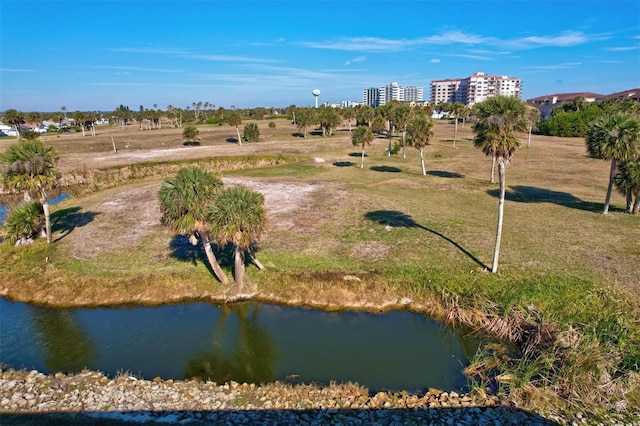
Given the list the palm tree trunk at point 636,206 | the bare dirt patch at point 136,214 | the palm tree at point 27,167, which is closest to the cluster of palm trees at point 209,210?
the bare dirt patch at point 136,214

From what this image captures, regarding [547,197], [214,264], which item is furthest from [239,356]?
[547,197]

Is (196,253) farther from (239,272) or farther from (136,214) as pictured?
(136,214)

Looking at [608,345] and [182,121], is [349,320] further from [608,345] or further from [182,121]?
[182,121]

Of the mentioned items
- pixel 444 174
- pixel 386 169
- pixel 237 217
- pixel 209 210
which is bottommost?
pixel 444 174

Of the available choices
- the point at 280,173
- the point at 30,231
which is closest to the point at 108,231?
the point at 30,231

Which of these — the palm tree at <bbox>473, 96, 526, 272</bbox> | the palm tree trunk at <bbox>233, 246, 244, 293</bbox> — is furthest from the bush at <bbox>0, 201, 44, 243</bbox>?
the palm tree at <bbox>473, 96, 526, 272</bbox>

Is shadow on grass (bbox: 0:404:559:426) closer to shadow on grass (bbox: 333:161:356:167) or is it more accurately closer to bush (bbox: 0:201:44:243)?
bush (bbox: 0:201:44:243)
